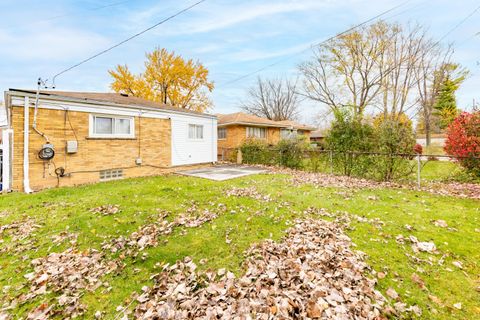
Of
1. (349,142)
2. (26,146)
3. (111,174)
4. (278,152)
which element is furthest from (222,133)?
(26,146)

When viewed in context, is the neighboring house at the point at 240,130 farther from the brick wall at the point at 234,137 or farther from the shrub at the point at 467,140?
the shrub at the point at 467,140

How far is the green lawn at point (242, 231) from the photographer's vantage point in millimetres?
2760

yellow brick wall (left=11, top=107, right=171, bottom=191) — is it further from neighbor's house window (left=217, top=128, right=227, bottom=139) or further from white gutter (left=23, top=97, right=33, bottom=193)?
neighbor's house window (left=217, top=128, right=227, bottom=139)

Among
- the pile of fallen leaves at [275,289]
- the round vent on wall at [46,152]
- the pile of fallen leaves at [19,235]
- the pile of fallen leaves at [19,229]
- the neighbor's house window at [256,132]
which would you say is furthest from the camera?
the neighbor's house window at [256,132]

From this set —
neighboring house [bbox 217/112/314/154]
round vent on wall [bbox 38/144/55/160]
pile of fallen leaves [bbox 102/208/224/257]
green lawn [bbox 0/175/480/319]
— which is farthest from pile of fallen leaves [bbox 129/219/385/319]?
neighboring house [bbox 217/112/314/154]

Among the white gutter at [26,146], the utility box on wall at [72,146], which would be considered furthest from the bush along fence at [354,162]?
the white gutter at [26,146]

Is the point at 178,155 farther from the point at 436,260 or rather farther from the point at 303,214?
the point at 436,260

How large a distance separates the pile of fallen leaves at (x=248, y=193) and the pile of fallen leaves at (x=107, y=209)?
2.95 meters

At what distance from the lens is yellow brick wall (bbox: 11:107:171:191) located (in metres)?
7.82

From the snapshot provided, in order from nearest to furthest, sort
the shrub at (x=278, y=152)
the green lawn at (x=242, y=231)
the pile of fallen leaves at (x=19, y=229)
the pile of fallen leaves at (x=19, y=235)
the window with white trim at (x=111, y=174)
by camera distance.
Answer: the green lawn at (x=242, y=231), the pile of fallen leaves at (x=19, y=235), the pile of fallen leaves at (x=19, y=229), the window with white trim at (x=111, y=174), the shrub at (x=278, y=152)

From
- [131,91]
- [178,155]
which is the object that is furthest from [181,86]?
[178,155]

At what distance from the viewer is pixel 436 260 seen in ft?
10.6

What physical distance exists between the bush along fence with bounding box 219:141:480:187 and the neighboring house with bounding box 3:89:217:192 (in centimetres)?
472

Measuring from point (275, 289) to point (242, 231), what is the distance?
5.59ft
